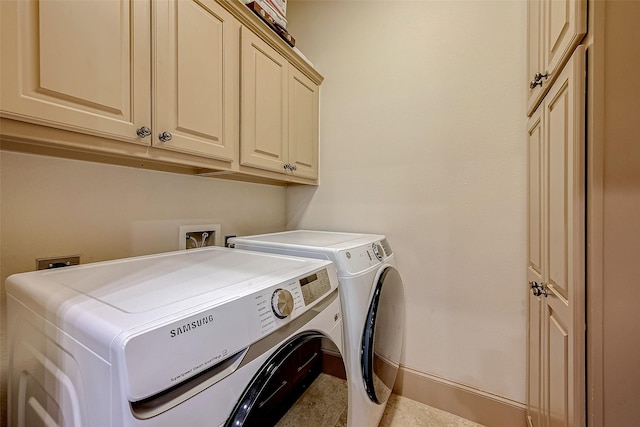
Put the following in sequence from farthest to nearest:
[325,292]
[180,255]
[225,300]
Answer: [180,255] < [325,292] < [225,300]

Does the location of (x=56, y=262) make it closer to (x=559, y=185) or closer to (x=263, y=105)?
(x=263, y=105)

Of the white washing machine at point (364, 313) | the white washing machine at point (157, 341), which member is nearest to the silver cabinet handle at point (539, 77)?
the white washing machine at point (364, 313)

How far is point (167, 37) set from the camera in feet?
3.15

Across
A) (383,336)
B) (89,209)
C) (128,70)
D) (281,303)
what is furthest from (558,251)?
(89,209)

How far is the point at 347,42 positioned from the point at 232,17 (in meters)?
0.89

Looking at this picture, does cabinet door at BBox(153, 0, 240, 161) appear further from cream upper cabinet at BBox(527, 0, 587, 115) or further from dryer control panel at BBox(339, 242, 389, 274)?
cream upper cabinet at BBox(527, 0, 587, 115)

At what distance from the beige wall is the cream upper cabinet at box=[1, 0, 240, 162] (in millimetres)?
316

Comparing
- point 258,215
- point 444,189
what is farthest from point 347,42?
point 258,215

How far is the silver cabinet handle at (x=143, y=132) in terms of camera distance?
0.88 m

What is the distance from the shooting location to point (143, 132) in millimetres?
889

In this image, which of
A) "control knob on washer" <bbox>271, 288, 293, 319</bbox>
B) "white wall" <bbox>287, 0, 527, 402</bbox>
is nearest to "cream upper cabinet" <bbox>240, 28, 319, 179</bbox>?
"white wall" <bbox>287, 0, 527, 402</bbox>

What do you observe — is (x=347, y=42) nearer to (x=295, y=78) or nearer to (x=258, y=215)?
(x=295, y=78)

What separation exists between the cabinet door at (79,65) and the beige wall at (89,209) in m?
0.32

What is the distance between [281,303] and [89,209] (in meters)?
0.90
